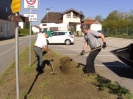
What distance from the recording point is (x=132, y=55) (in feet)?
31.6

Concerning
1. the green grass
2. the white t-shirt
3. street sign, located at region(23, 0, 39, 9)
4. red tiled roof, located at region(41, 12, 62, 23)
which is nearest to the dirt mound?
the white t-shirt

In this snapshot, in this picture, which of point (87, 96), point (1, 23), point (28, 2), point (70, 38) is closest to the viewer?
point (87, 96)

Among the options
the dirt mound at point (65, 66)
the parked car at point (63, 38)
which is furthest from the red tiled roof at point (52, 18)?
the dirt mound at point (65, 66)

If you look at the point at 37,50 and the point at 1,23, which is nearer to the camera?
the point at 37,50

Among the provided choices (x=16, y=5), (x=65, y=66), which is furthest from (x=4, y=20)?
(x=16, y=5)

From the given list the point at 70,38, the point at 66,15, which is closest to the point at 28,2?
the point at 70,38

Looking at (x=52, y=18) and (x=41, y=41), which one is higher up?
(x=52, y=18)

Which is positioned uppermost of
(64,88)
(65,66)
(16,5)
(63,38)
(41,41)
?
(16,5)

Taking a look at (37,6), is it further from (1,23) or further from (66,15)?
(66,15)

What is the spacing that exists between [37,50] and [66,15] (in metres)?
62.2

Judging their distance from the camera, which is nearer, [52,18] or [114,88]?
[114,88]

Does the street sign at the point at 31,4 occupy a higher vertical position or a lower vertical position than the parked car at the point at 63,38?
higher

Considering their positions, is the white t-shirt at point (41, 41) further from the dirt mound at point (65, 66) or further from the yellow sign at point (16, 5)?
the yellow sign at point (16, 5)

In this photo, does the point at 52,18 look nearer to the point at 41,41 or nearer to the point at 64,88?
the point at 41,41
